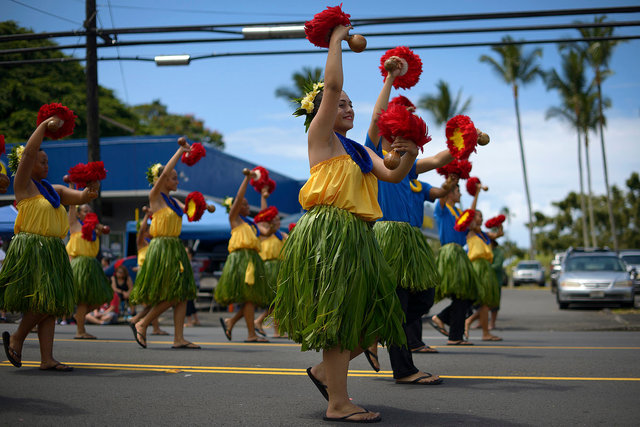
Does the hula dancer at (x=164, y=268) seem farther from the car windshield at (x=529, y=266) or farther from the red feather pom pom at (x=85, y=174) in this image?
the car windshield at (x=529, y=266)

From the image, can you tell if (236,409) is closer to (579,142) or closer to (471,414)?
(471,414)

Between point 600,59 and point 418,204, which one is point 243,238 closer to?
point 418,204

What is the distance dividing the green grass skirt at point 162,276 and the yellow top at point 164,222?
6 centimetres

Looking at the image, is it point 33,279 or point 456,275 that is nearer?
point 33,279

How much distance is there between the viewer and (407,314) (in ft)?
19.0

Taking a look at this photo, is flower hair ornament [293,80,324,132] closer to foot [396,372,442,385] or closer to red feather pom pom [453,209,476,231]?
foot [396,372,442,385]

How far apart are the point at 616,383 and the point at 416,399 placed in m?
1.71

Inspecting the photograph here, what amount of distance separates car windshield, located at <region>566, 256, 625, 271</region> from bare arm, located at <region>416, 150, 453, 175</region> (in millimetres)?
14518

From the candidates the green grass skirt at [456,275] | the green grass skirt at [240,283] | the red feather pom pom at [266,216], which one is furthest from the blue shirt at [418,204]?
the red feather pom pom at [266,216]

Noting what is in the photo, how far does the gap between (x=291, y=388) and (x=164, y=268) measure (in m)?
3.12

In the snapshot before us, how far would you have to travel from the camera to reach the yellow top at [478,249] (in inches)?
373

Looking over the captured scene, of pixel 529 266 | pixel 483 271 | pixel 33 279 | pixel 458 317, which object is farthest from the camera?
pixel 529 266

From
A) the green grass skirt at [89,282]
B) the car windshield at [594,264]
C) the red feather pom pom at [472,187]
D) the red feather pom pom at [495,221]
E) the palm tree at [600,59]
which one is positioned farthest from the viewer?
the palm tree at [600,59]

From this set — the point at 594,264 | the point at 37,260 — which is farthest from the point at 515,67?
the point at 37,260
